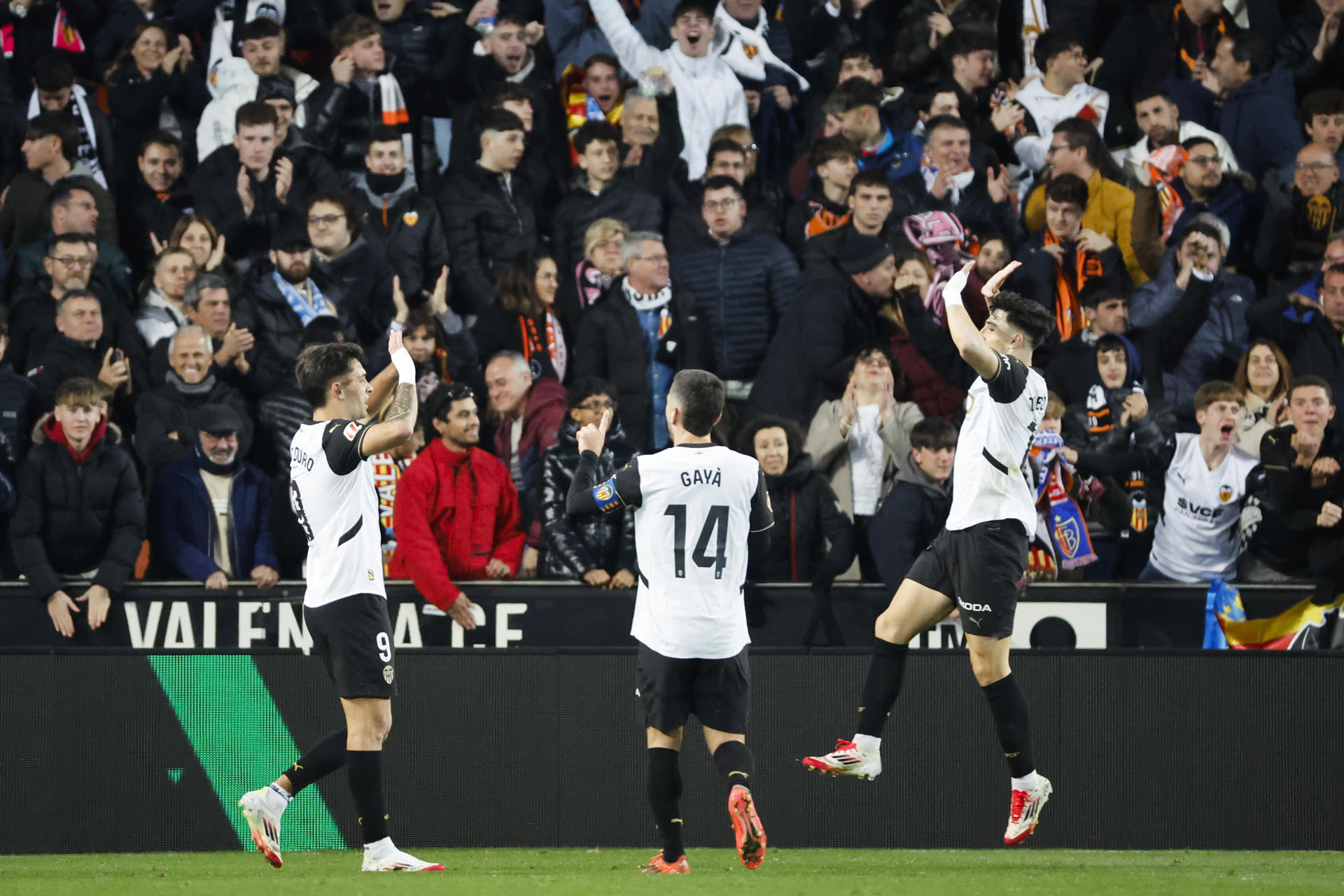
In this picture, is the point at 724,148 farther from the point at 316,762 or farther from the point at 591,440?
the point at 316,762

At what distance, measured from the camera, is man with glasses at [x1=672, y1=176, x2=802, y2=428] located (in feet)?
35.1

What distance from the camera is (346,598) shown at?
637 centimetres

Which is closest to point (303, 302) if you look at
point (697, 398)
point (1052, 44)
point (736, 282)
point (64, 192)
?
point (64, 192)

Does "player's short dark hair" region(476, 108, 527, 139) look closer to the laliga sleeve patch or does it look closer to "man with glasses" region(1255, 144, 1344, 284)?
"man with glasses" region(1255, 144, 1344, 284)

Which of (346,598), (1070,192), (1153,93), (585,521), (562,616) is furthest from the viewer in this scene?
(1153,93)

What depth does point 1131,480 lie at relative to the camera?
9969mm

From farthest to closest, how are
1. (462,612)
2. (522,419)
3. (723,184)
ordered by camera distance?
1. (723,184)
2. (522,419)
3. (462,612)

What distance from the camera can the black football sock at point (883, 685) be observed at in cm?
675

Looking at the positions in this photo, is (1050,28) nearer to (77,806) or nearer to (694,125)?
(694,125)

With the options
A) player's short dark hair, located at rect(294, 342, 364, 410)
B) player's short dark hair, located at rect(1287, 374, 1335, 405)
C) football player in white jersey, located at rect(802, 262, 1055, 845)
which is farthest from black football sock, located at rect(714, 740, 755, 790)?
player's short dark hair, located at rect(1287, 374, 1335, 405)

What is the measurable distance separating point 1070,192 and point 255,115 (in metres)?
5.84

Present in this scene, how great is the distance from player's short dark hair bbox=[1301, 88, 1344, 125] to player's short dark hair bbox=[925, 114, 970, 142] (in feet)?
8.34

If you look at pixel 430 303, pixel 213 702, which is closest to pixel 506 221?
pixel 430 303

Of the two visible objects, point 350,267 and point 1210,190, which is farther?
point 1210,190
